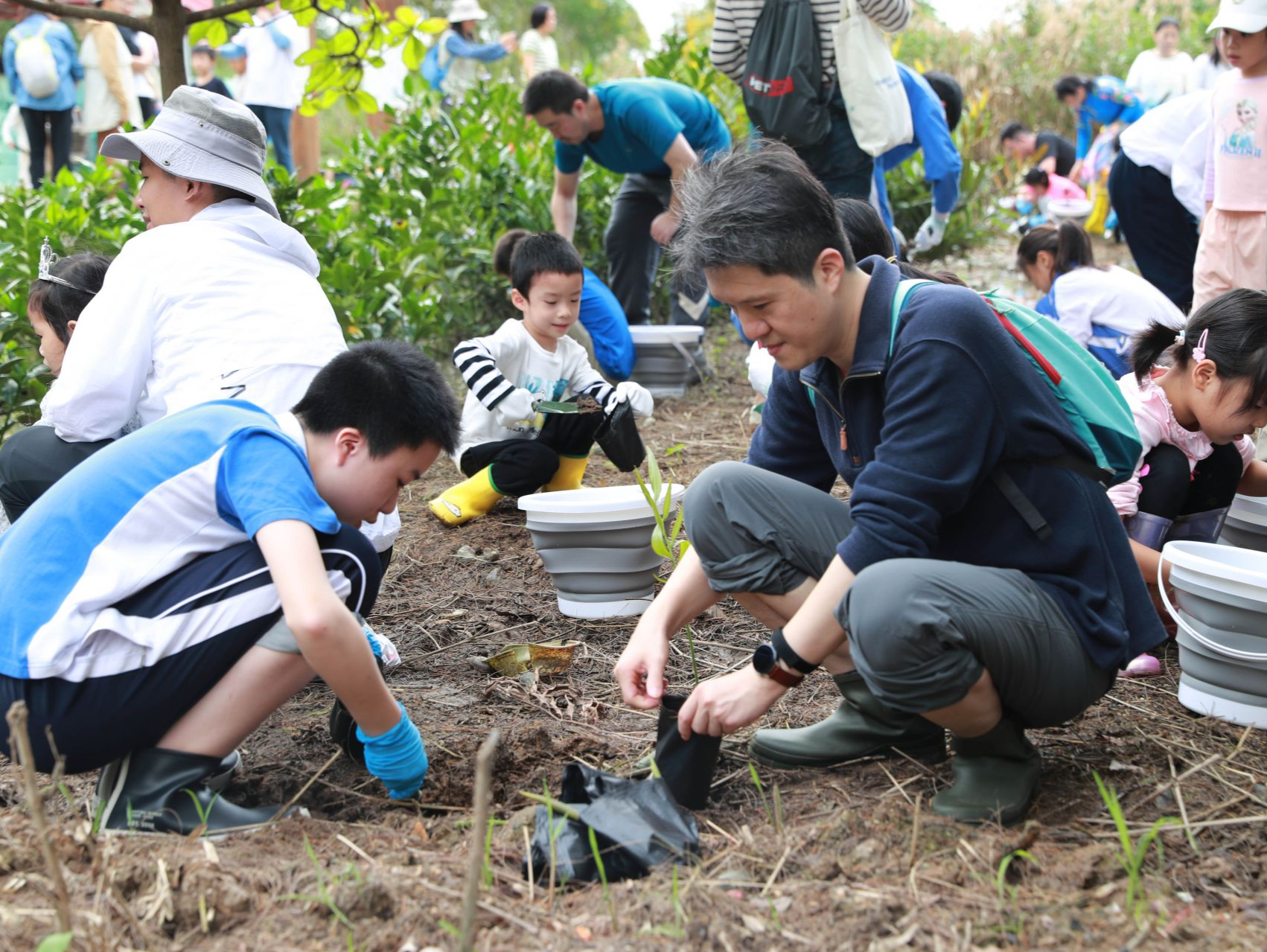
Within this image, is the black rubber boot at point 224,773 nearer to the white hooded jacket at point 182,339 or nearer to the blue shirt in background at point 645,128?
the white hooded jacket at point 182,339

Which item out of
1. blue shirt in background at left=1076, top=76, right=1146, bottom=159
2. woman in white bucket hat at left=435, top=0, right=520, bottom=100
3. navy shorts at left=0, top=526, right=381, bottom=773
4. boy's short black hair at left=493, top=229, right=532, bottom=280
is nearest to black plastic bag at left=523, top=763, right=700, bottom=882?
navy shorts at left=0, top=526, right=381, bottom=773

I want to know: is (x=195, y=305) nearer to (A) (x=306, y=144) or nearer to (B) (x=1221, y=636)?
(B) (x=1221, y=636)

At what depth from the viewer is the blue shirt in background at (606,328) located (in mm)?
4746

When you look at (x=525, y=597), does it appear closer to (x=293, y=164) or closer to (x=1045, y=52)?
(x=293, y=164)

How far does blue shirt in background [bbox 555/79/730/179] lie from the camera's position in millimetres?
4934

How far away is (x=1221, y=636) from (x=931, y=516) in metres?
0.93

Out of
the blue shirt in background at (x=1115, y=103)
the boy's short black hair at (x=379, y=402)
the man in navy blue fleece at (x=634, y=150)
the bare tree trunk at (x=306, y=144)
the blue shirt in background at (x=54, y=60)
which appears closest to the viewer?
the boy's short black hair at (x=379, y=402)

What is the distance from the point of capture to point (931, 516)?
5.78ft

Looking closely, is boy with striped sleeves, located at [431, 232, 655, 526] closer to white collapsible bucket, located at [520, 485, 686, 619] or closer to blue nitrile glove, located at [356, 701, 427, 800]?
white collapsible bucket, located at [520, 485, 686, 619]

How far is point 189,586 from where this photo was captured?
1834 millimetres

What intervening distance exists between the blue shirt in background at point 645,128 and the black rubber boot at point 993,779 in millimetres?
3396

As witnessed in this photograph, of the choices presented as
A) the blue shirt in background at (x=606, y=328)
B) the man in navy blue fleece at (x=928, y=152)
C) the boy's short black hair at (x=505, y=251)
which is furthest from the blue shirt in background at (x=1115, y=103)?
the boy's short black hair at (x=505, y=251)

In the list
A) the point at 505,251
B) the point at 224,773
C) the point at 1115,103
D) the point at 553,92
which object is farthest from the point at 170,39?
the point at 1115,103

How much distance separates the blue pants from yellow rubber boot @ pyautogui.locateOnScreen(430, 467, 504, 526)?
517 centimetres
